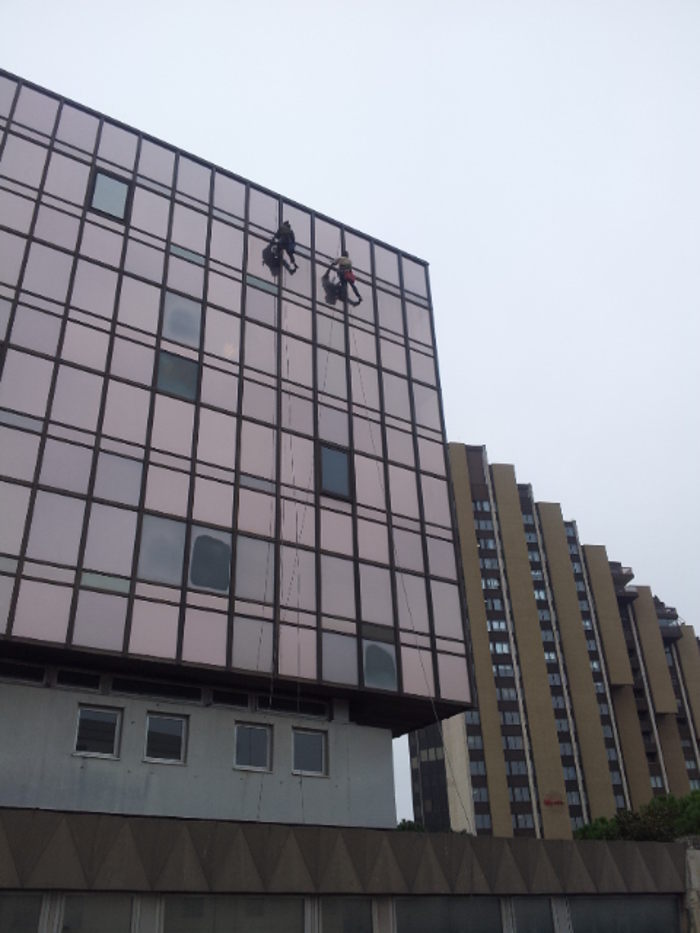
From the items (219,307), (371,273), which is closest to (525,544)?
(371,273)

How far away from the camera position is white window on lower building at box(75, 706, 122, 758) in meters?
22.3

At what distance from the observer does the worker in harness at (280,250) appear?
110 ft

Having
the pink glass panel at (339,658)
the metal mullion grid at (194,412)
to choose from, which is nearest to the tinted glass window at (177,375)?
the metal mullion grid at (194,412)

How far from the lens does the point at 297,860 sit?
65.8ft

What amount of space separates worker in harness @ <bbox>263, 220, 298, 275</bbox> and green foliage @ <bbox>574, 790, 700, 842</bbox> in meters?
40.0

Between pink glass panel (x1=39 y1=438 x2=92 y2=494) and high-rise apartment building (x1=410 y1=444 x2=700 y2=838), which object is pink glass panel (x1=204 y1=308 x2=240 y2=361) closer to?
pink glass panel (x1=39 y1=438 x2=92 y2=494)

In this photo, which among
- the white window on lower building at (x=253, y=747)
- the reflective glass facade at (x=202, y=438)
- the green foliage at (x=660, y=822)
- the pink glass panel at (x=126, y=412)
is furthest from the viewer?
the green foliage at (x=660, y=822)

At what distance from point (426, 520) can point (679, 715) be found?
3787 inches

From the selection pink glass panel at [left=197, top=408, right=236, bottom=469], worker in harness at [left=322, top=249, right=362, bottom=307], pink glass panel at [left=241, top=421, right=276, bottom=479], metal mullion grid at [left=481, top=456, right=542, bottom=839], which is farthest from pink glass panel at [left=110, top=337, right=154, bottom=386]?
metal mullion grid at [left=481, top=456, right=542, bottom=839]

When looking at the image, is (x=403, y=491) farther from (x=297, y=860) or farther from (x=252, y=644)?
(x=297, y=860)

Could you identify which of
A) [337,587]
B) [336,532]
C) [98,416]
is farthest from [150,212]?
[337,587]

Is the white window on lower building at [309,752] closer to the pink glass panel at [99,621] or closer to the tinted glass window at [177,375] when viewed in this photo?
the pink glass panel at [99,621]

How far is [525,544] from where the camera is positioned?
109250 millimetres

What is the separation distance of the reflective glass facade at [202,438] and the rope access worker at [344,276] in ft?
0.58
